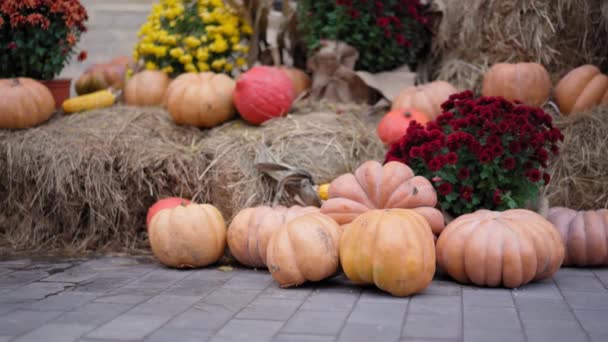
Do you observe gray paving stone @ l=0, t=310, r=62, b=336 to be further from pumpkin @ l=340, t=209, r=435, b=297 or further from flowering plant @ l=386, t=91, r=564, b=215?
flowering plant @ l=386, t=91, r=564, b=215

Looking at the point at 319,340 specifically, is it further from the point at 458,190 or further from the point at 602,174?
the point at 602,174

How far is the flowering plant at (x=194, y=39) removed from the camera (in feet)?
20.4

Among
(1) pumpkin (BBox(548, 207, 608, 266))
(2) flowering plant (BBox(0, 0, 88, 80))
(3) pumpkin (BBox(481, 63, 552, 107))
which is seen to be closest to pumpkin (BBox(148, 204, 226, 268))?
(1) pumpkin (BBox(548, 207, 608, 266))

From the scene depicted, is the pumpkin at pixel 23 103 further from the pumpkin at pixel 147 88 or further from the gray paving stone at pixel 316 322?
the gray paving stone at pixel 316 322

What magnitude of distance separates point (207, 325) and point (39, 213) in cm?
264

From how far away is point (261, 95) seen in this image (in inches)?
213

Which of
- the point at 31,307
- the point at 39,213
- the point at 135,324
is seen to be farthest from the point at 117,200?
the point at 135,324

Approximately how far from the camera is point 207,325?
3227 millimetres

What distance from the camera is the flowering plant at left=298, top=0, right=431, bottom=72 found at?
20.0ft

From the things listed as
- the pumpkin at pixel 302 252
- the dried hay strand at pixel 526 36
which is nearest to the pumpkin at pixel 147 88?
the dried hay strand at pixel 526 36

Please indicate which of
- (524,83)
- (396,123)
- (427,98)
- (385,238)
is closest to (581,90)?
(524,83)

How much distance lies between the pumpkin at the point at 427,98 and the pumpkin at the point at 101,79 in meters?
2.47

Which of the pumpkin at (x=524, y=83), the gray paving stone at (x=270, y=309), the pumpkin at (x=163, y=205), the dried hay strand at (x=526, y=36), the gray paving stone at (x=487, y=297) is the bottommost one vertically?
the gray paving stone at (x=487, y=297)

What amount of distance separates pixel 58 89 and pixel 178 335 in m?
3.89
